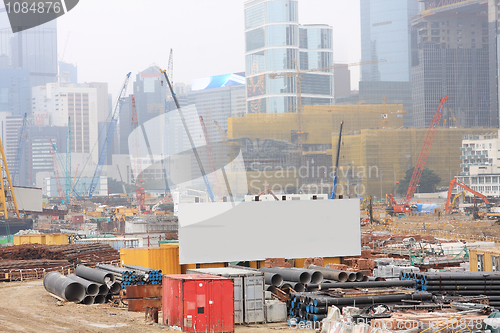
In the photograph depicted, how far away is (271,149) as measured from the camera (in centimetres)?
18825

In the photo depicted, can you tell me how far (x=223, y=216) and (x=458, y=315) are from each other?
1613 cm

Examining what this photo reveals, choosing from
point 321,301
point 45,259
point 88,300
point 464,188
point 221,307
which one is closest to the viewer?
point 221,307

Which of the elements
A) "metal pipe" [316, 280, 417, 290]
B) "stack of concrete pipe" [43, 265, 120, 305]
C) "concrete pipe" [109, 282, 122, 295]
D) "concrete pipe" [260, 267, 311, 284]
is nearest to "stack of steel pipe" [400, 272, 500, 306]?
"metal pipe" [316, 280, 417, 290]

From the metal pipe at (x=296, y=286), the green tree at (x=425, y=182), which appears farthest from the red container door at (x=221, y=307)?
the green tree at (x=425, y=182)

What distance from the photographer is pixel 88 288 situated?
26031 millimetres

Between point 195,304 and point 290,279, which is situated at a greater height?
point 195,304

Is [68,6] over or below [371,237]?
over

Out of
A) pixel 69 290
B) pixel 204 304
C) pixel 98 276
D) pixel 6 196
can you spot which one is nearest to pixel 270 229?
pixel 98 276

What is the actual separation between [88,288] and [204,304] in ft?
26.9

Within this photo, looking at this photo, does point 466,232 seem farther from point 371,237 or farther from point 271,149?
point 271,149

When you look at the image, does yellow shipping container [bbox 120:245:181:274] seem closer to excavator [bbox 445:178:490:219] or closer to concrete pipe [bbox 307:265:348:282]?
concrete pipe [bbox 307:265:348:282]

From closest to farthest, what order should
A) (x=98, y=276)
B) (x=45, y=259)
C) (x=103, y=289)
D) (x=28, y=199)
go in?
(x=103, y=289) < (x=98, y=276) < (x=45, y=259) < (x=28, y=199)

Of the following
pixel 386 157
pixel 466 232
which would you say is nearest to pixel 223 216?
pixel 466 232

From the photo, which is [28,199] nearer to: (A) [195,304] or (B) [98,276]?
(B) [98,276]
